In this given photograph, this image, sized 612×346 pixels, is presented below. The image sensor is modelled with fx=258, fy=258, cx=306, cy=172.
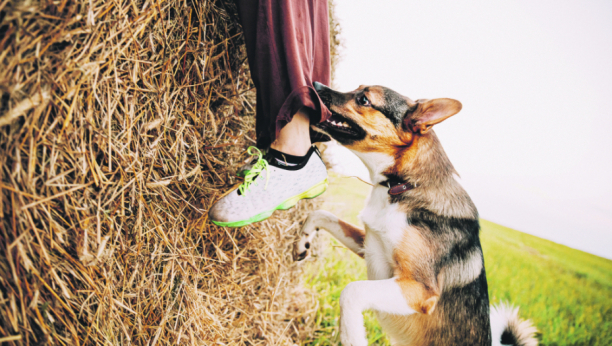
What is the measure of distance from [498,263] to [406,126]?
11.3ft

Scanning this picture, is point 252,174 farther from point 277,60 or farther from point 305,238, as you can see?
point 305,238

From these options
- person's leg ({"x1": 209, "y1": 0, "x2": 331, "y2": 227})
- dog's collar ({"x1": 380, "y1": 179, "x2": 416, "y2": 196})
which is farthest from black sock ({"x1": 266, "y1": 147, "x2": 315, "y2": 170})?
dog's collar ({"x1": 380, "y1": 179, "x2": 416, "y2": 196})

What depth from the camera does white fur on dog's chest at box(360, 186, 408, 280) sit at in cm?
178

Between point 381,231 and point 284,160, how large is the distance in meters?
0.87

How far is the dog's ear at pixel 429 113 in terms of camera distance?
1.71 metres

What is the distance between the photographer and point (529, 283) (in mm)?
3586

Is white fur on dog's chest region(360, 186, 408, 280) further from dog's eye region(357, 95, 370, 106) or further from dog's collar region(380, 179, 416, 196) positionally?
dog's eye region(357, 95, 370, 106)

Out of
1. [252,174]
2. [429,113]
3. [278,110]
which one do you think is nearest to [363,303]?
[252,174]

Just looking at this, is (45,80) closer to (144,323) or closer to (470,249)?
(144,323)

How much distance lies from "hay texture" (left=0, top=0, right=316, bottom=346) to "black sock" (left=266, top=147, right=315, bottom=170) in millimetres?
343

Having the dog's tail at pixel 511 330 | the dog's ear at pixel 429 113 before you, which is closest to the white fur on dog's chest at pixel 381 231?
the dog's ear at pixel 429 113

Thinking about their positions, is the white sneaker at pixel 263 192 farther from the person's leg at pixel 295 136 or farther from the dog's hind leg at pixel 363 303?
the dog's hind leg at pixel 363 303

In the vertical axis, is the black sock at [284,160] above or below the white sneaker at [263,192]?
above

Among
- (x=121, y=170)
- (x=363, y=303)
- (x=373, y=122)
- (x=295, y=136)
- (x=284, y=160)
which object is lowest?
(x=363, y=303)
